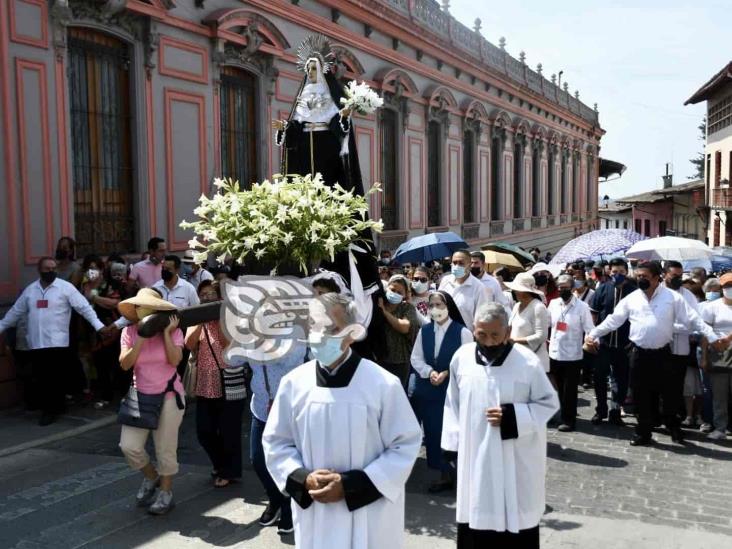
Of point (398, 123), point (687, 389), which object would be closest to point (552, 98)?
point (398, 123)

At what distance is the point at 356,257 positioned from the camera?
698 cm

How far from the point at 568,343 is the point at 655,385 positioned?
1.02 m

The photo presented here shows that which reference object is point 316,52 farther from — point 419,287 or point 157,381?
point 157,381

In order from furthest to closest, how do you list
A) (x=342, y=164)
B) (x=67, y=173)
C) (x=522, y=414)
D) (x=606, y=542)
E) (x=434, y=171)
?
(x=434, y=171)
(x=67, y=173)
(x=342, y=164)
(x=606, y=542)
(x=522, y=414)

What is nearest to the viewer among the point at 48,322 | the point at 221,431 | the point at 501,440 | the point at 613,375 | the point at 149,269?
the point at 501,440

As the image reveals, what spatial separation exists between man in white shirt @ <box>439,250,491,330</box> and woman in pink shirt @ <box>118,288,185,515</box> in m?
3.70

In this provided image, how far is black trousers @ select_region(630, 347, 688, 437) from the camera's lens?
26.9 ft

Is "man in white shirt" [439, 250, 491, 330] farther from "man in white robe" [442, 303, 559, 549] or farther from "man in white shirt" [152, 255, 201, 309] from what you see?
"man in white robe" [442, 303, 559, 549]

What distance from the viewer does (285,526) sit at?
5484 millimetres

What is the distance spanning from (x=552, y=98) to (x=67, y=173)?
95.4 ft

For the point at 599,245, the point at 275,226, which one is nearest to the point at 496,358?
the point at 275,226

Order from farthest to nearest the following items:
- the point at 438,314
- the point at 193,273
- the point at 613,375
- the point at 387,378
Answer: the point at 193,273, the point at 613,375, the point at 438,314, the point at 387,378

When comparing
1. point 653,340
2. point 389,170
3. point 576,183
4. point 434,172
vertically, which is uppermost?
point 576,183

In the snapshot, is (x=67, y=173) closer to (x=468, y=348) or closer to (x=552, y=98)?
(x=468, y=348)
